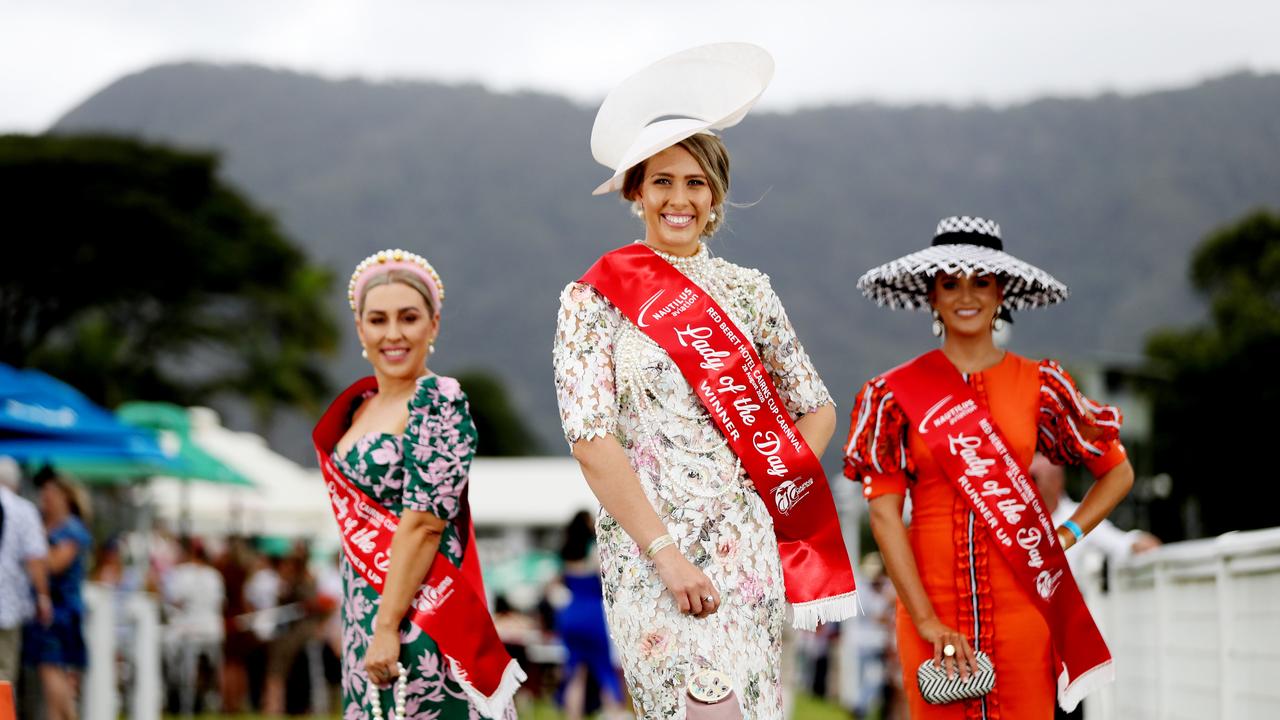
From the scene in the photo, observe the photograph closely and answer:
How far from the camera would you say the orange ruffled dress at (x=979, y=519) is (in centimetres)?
404

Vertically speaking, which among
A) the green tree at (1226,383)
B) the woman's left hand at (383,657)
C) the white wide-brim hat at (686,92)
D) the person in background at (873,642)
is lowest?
the person in background at (873,642)

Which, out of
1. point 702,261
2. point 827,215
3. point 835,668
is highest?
point 827,215

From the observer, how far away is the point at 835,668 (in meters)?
22.3

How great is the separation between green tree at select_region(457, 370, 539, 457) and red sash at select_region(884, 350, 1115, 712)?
283 feet

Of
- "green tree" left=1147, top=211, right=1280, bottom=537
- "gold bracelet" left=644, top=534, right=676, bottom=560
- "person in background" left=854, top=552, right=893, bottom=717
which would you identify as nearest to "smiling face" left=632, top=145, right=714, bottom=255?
"gold bracelet" left=644, top=534, right=676, bottom=560

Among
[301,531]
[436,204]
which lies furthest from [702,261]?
[436,204]

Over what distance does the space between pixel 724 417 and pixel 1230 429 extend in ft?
142

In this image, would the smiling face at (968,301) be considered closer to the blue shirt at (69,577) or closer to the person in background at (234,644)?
the blue shirt at (69,577)

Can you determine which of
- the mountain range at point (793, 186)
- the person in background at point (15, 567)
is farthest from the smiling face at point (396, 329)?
the mountain range at point (793, 186)

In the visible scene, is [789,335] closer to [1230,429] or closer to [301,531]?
[301,531]

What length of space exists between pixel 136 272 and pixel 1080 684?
4006 cm

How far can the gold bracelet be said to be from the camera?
10.9 ft

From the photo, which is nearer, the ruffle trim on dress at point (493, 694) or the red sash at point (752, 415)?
the red sash at point (752, 415)

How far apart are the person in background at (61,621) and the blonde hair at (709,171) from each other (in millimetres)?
6408
